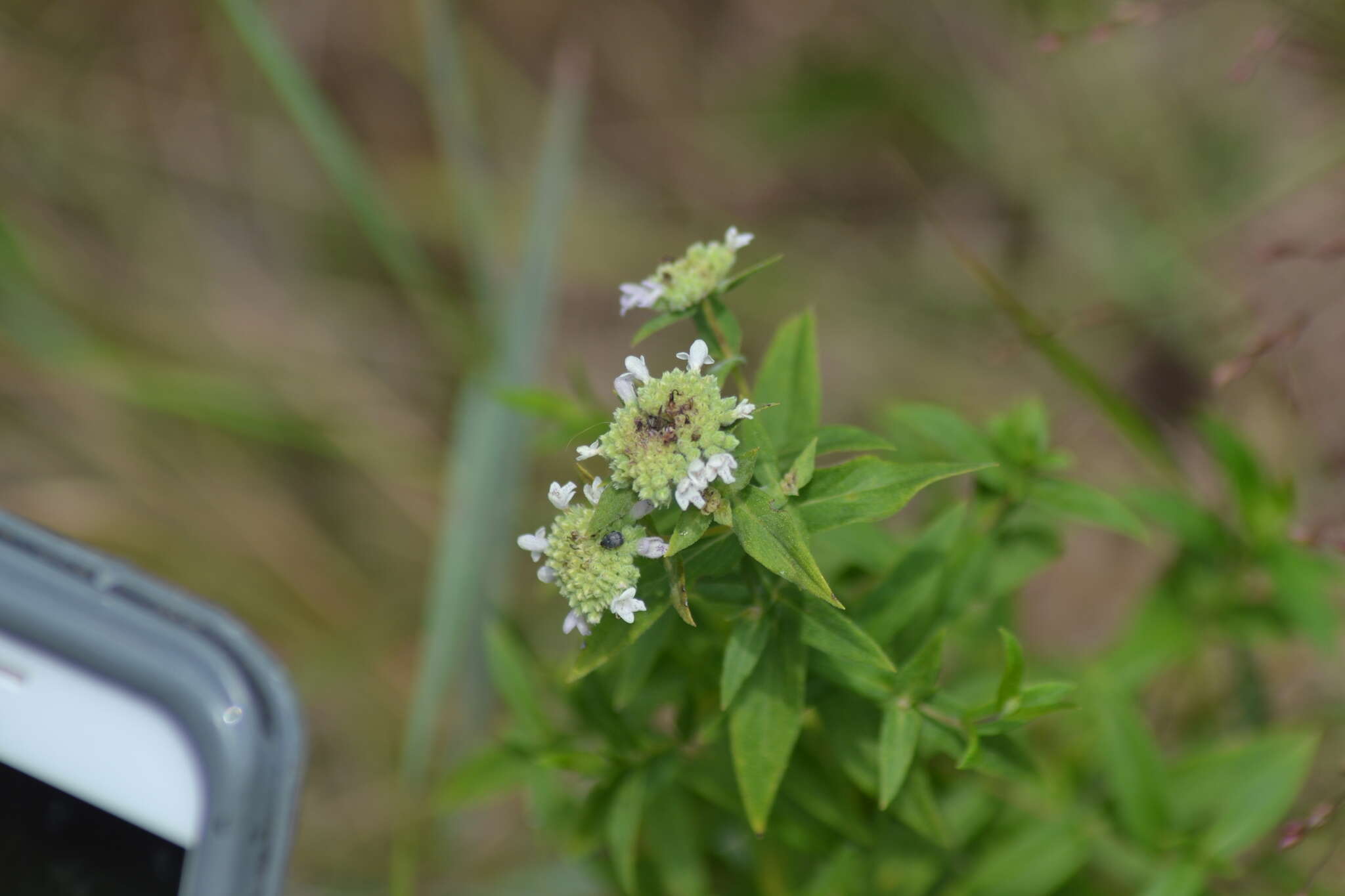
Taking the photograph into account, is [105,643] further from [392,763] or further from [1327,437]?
[1327,437]

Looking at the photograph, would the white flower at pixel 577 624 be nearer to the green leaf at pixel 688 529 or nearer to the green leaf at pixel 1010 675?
the green leaf at pixel 688 529

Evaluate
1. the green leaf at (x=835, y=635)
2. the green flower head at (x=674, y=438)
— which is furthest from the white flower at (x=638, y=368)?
the green leaf at (x=835, y=635)

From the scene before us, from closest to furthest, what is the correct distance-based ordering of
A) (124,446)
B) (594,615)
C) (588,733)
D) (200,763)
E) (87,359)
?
(594,615)
(200,763)
(588,733)
(87,359)
(124,446)

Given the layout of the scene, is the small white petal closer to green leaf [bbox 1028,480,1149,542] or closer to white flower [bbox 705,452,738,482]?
white flower [bbox 705,452,738,482]

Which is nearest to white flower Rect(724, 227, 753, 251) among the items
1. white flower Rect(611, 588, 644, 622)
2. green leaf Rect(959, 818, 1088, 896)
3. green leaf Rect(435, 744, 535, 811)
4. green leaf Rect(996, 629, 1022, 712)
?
white flower Rect(611, 588, 644, 622)

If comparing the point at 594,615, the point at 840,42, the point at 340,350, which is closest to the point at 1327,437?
the point at 840,42

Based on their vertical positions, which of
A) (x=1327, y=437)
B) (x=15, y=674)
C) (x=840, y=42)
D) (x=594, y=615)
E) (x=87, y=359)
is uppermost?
(x=840, y=42)

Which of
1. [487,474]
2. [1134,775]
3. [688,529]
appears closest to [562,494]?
[688,529]
